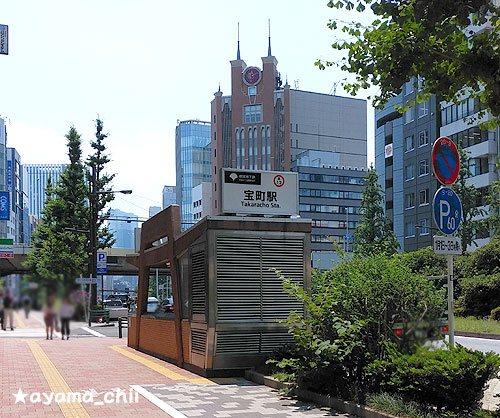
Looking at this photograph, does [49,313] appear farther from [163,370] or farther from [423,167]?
[423,167]

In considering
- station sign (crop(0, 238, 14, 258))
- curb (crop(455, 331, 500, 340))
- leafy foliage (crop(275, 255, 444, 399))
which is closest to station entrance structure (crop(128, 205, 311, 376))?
leafy foliage (crop(275, 255, 444, 399))

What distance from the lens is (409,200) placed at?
218ft

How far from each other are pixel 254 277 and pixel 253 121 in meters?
110

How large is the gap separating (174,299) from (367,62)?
8527mm

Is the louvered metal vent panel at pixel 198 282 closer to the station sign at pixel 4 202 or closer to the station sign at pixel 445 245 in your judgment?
the station sign at pixel 4 202

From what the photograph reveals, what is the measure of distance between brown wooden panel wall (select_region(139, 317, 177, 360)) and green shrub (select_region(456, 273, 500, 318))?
2329 centimetres

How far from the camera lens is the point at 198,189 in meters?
133

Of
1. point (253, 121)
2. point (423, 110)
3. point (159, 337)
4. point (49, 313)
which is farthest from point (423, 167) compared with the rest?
point (49, 313)

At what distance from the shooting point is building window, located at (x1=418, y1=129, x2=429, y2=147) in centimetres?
6412

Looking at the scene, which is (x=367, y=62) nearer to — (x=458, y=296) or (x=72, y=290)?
(x=72, y=290)

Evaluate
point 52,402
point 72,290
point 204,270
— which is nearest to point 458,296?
point 204,270

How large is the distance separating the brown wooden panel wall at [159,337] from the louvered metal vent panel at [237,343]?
2.85m

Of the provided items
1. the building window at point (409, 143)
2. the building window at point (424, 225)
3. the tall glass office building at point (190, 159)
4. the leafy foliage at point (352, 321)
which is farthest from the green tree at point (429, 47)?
the tall glass office building at point (190, 159)

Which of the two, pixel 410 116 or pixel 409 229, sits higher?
pixel 410 116
